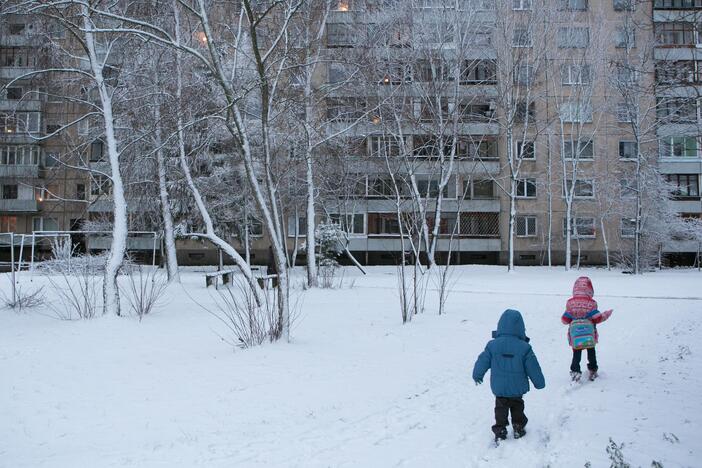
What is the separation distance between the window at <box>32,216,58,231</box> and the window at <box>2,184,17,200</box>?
2.23 meters

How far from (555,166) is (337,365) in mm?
35752

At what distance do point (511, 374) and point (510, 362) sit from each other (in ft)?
0.38

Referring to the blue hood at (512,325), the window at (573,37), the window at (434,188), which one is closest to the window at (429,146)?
the window at (434,188)

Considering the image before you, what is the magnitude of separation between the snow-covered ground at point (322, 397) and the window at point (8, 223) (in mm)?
36395

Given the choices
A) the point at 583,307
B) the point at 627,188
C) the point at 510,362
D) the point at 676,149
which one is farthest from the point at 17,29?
the point at 676,149

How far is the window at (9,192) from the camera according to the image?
4481 centimetres

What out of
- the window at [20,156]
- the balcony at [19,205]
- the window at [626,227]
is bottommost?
the window at [626,227]

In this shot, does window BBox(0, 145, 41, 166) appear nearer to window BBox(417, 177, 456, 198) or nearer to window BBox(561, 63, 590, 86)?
window BBox(417, 177, 456, 198)

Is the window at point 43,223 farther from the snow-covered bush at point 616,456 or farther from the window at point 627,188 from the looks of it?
the snow-covered bush at point 616,456

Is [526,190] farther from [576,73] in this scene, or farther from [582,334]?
[582,334]

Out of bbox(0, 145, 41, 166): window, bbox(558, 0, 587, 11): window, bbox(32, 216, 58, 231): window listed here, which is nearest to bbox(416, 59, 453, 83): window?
bbox(558, 0, 587, 11): window

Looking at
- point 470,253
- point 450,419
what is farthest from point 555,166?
point 450,419

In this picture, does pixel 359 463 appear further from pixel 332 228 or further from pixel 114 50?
pixel 332 228

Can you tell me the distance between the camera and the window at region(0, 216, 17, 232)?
4500 centimetres
